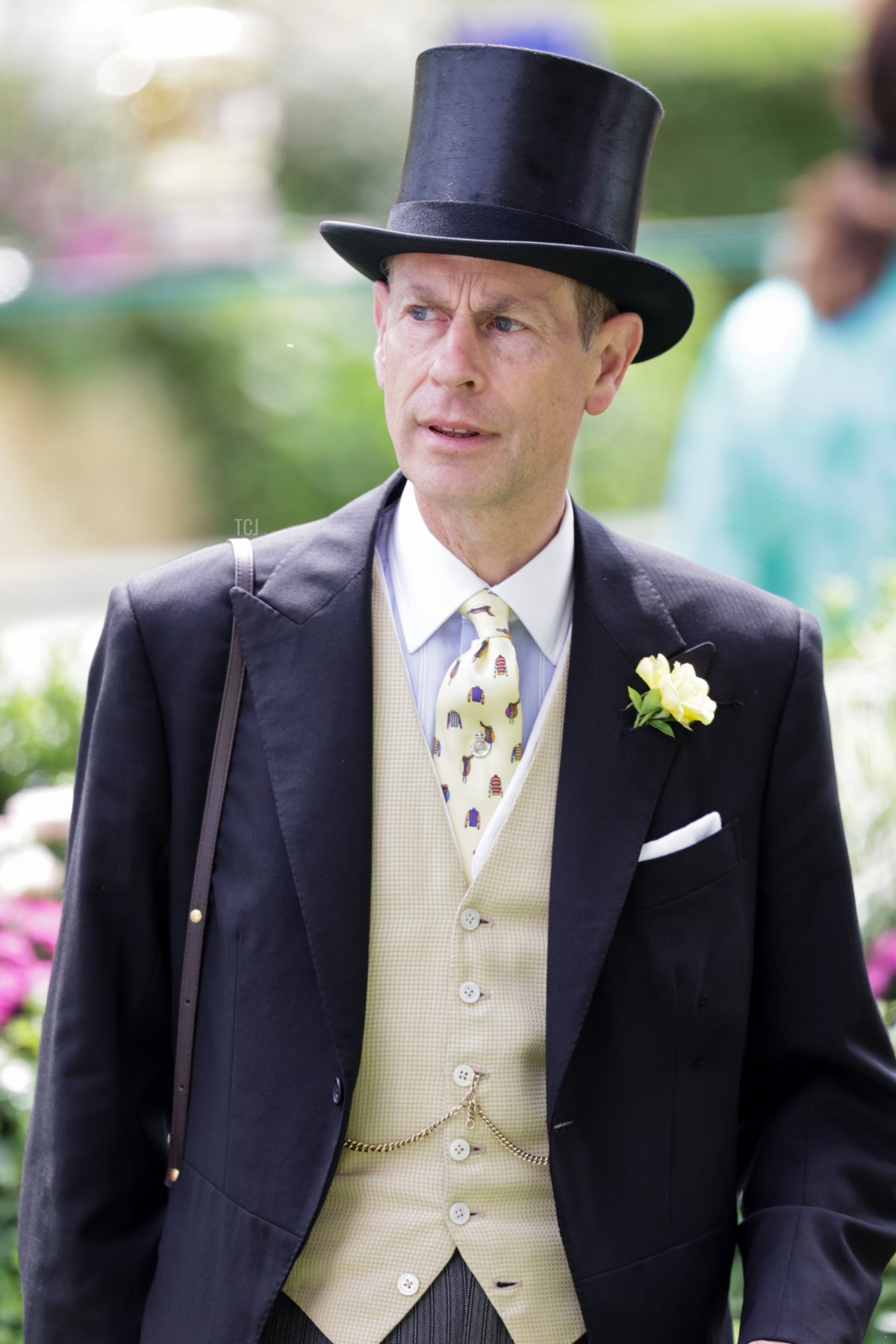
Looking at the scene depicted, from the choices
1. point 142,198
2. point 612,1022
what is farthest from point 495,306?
point 142,198

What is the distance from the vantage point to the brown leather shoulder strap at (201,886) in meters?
1.86

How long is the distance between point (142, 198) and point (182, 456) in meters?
1.70

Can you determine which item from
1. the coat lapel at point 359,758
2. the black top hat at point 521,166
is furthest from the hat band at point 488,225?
the coat lapel at point 359,758

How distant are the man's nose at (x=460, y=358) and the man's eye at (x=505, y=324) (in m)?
0.03

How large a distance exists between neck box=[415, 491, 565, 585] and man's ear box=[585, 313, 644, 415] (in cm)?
13

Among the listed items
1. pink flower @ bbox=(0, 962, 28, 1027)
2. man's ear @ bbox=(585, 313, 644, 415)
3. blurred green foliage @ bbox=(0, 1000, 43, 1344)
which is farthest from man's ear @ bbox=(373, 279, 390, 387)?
pink flower @ bbox=(0, 962, 28, 1027)

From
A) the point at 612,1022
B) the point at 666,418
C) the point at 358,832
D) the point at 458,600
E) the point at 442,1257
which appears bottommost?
the point at 442,1257

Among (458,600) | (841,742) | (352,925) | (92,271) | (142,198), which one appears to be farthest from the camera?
(142,198)

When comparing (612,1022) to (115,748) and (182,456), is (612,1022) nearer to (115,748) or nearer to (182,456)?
(115,748)

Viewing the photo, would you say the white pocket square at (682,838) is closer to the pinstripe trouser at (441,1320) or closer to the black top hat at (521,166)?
the pinstripe trouser at (441,1320)

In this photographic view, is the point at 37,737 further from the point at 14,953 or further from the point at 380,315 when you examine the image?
the point at 380,315

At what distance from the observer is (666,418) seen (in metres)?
8.70

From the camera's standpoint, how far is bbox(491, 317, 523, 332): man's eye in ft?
6.17

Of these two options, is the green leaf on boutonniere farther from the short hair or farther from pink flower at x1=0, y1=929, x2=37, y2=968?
pink flower at x1=0, y1=929, x2=37, y2=968
